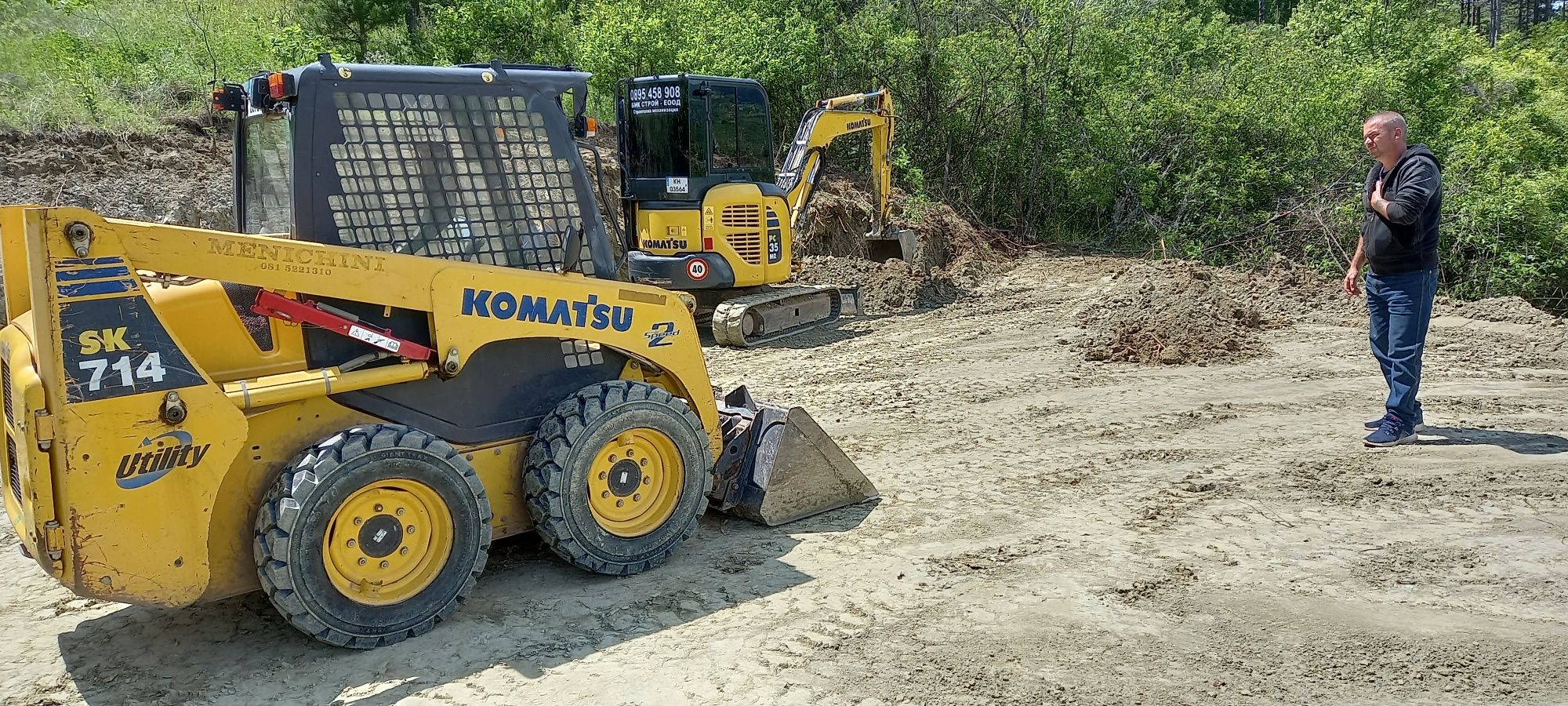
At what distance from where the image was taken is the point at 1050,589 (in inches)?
178

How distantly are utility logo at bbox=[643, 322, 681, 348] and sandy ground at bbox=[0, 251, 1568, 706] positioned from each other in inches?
40.1

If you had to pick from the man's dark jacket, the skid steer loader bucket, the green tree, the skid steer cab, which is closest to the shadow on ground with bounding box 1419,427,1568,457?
the man's dark jacket

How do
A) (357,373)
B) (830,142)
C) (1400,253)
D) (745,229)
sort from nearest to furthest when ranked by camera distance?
(357,373)
(1400,253)
(745,229)
(830,142)

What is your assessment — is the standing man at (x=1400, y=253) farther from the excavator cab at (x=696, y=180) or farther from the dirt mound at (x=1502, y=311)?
the excavator cab at (x=696, y=180)

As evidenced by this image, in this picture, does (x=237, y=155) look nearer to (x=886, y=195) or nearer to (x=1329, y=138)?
(x=886, y=195)

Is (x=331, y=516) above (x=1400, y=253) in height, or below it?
below

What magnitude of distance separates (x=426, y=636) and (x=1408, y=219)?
5.54m

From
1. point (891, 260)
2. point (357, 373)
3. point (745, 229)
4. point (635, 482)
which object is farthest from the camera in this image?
point (891, 260)

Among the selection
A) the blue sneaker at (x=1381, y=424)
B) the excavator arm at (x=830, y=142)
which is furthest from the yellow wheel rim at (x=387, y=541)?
the excavator arm at (x=830, y=142)

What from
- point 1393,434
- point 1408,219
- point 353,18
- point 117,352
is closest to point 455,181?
point 117,352

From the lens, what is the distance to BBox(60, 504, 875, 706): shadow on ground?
3.83m

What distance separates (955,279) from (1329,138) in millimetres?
6674

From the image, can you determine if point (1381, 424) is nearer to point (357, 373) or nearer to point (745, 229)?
point (357, 373)

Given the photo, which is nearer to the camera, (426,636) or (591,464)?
(426,636)
